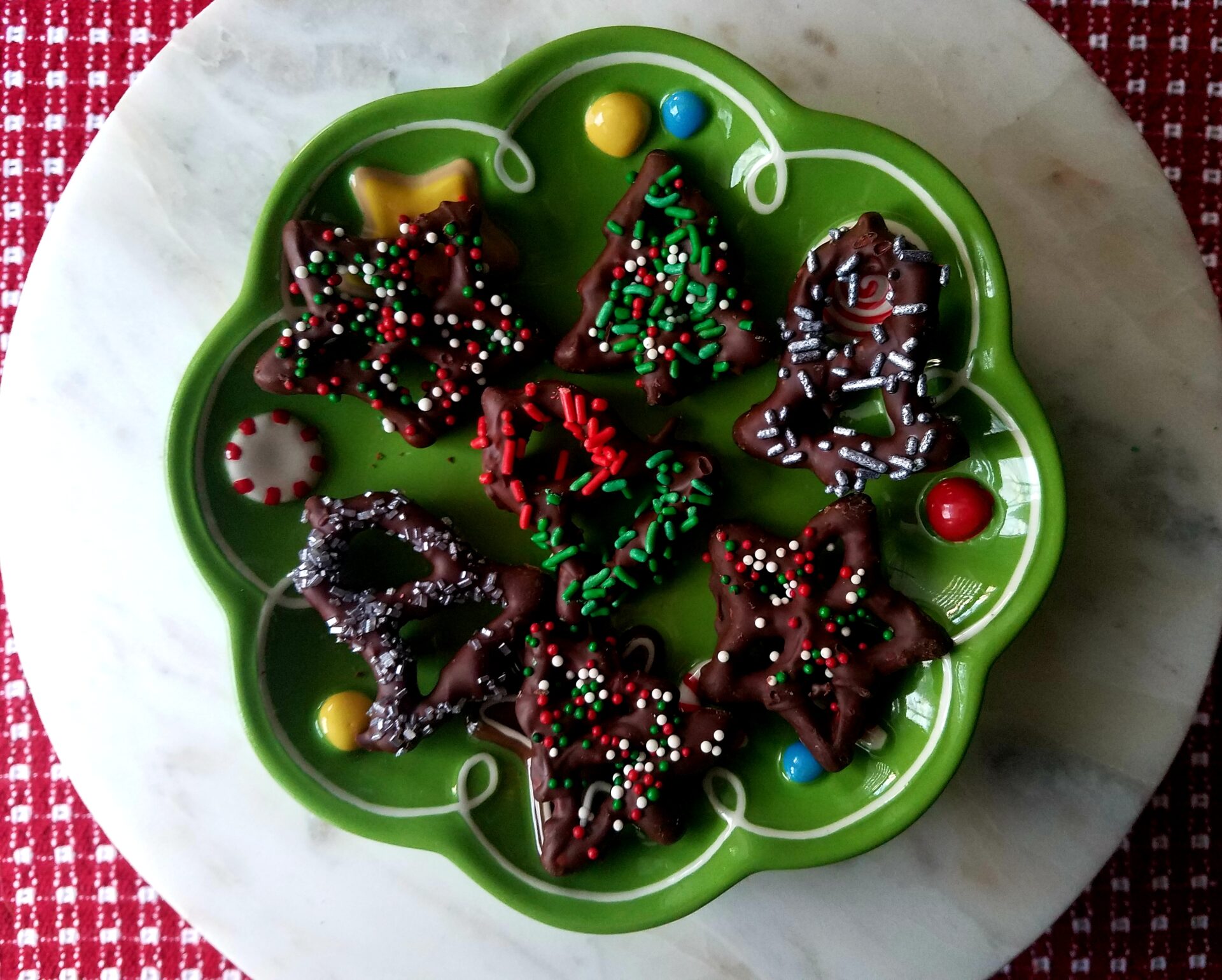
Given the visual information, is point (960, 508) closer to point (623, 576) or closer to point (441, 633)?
point (623, 576)

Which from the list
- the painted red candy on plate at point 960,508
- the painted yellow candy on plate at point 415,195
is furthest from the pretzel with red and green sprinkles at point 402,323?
the painted red candy on plate at point 960,508

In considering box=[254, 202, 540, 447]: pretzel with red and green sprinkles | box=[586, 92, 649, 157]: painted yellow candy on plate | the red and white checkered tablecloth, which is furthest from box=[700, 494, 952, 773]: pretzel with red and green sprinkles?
the red and white checkered tablecloth

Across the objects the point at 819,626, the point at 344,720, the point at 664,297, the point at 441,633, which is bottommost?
the point at 344,720

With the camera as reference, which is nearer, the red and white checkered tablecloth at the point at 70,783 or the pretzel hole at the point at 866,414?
the pretzel hole at the point at 866,414

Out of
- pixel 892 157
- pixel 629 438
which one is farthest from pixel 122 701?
pixel 892 157

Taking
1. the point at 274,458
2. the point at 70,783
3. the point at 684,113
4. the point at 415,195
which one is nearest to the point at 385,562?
the point at 274,458

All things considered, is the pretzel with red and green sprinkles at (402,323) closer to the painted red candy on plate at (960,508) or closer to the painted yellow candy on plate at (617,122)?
the painted yellow candy on plate at (617,122)
